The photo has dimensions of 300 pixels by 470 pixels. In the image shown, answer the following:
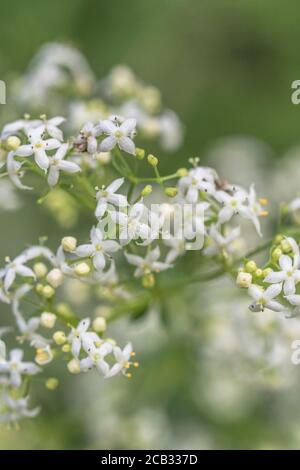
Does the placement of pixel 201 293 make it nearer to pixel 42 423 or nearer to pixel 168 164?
pixel 42 423

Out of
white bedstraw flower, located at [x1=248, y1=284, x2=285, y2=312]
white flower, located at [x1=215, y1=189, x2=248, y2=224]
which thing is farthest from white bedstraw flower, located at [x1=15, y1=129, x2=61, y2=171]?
white bedstraw flower, located at [x1=248, y1=284, x2=285, y2=312]

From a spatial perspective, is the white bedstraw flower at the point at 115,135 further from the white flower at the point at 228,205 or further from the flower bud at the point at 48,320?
the flower bud at the point at 48,320

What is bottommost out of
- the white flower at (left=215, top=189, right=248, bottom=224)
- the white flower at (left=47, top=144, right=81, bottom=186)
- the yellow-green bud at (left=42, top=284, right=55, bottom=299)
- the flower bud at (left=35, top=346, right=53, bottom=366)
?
the flower bud at (left=35, top=346, right=53, bottom=366)

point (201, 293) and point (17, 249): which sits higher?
point (17, 249)

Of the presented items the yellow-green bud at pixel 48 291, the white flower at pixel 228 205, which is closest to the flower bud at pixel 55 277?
the yellow-green bud at pixel 48 291

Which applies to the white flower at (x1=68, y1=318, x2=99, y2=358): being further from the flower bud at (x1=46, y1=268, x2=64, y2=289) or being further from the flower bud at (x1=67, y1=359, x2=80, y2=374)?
the flower bud at (x1=46, y1=268, x2=64, y2=289)

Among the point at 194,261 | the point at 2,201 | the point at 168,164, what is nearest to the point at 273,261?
the point at 194,261
